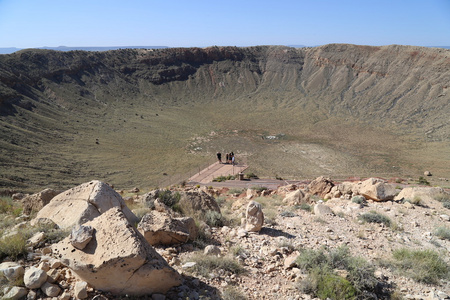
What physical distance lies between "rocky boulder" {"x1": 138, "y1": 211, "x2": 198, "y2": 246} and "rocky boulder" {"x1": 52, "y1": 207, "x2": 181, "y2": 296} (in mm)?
1564

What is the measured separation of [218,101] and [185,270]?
64.3m

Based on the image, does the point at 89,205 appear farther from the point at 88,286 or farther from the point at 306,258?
the point at 306,258

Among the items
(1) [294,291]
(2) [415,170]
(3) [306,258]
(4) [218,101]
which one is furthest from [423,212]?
(4) [218,101]

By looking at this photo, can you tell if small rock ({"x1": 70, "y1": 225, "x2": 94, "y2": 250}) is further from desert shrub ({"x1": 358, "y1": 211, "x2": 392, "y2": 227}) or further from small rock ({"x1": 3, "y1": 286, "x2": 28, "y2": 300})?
desert shrub ({"x1": 358, "y1": 211, "x2": 392, "y2": 227})

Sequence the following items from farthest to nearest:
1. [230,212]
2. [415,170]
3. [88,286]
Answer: [415,170]
[230,212]
[88,286]

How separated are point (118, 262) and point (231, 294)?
2.00 m

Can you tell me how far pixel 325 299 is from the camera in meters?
5.03

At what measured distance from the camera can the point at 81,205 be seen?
646 cm

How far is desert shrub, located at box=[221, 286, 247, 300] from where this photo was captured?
4.66 m

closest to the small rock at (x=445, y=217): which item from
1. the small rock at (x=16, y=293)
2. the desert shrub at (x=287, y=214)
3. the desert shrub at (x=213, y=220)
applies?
the desert shrub at (x=287, y=214)

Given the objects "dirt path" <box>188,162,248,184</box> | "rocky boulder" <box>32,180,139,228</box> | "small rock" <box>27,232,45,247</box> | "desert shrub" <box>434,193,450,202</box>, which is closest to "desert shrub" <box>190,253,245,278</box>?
"rocky boulder" <box>32,180,139,228</box>

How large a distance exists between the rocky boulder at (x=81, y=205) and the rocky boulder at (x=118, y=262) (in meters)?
1.85

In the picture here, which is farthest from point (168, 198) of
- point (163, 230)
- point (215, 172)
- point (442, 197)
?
point (215, 172)

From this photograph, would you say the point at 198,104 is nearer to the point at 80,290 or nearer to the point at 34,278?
the point at 34,278
